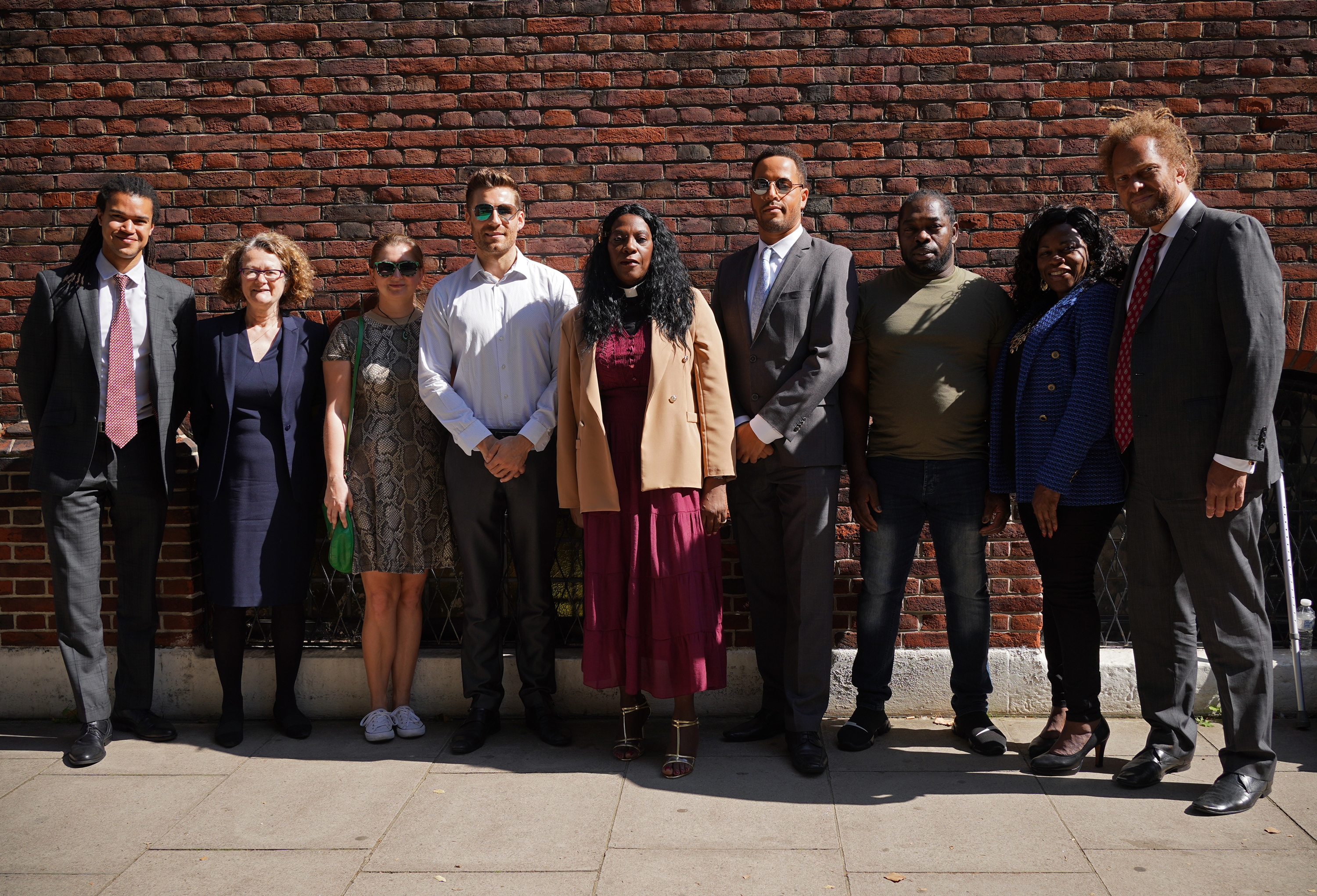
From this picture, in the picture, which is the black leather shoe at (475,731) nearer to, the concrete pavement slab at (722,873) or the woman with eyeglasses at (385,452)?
the woman with eyeglasses at (385,452)

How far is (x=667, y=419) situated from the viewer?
3652mm

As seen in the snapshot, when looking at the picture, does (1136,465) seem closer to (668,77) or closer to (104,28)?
(668,77)

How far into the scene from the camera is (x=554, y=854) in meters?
3.08

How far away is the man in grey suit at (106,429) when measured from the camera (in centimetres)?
402

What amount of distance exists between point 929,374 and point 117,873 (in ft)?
11.4

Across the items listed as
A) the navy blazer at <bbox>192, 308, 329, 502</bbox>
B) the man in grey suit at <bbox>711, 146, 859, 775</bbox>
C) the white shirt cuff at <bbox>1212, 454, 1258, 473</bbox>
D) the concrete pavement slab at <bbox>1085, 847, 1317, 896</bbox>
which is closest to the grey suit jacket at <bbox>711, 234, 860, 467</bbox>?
the man in grey suit at <bbox>711, 146, 859, 775</bbox>

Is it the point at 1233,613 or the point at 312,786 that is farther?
the point at 312,786

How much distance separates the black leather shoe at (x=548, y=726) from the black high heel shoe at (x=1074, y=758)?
6.46 ft

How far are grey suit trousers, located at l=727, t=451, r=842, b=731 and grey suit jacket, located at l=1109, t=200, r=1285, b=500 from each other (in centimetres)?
122

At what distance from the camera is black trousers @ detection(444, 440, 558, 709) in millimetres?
4031

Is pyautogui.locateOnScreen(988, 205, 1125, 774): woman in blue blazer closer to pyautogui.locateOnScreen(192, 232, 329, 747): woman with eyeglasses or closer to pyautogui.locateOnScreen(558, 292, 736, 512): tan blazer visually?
pyautogui.locateOnScreen(558, 292, 736, 512): tan blazer

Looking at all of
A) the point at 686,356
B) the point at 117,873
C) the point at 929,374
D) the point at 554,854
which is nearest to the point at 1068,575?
the point at 929,374

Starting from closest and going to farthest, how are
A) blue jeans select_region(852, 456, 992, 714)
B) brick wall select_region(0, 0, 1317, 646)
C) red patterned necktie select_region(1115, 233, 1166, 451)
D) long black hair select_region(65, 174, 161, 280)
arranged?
red patterned necktie select_region(1115, 233, 1166, 451) < blue jeans select_region(852, 456, 992, 714) < long black hair select_region(65, 174, 161, 280) < brick wall select_region(0, 0, 1317, 646)

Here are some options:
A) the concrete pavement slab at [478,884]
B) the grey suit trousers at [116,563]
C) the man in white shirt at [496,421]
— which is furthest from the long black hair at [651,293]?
the grey suit trousers at [116,563]
